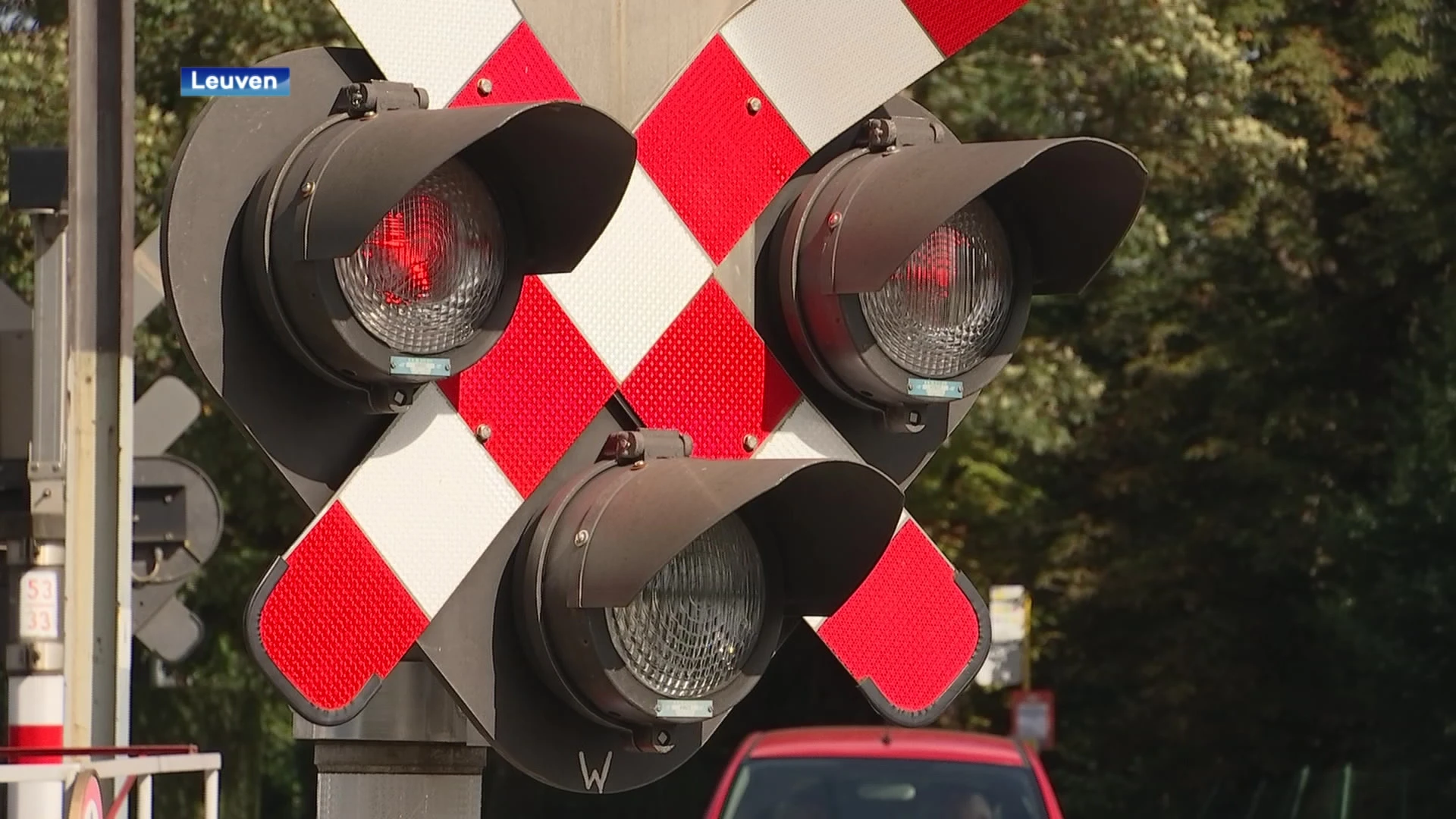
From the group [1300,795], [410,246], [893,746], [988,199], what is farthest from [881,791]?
[1300,795]

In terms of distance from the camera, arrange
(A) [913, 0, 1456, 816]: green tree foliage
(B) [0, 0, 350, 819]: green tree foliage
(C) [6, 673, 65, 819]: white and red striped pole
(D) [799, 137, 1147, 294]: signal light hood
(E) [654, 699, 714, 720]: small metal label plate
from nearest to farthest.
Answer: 1. (E) [654, 699, 714, 720]: small metal label plate
2. (D) [799, 137, 1147, 294]: signal light hood
3. (C) [6, 673, 65, 819]: white and red striped pole
4. (B) [0, 0, 350, 819]: green tree foliage
5. (A) [913, 0, 1456, 816]: green tree foliage

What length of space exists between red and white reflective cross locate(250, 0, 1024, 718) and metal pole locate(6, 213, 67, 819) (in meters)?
4.06

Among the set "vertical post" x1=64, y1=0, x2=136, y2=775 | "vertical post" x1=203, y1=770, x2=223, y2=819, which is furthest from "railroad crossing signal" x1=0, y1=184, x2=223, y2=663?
"vertical post" x1=64, y1=0, x2=136, y2=775

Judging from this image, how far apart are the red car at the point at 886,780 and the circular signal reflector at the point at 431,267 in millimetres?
8106

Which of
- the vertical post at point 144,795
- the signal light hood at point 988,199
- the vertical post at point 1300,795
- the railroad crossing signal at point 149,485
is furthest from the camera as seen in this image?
the vertical post at point 1300,795

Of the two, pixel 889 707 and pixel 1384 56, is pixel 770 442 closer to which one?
pixel 889 707

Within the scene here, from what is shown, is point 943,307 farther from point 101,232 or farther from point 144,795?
point 144,795

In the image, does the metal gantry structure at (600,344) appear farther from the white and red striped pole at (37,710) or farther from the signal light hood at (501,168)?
the white and red striped pole at (37,710)

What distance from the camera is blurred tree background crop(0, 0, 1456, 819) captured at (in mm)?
19422

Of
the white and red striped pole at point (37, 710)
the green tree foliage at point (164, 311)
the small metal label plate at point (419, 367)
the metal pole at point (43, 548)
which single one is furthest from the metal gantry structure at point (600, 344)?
the green tree foliage at point (164, 311)

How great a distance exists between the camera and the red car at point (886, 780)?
10039mm

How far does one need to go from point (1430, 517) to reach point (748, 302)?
20266 mm

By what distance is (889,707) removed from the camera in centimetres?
229

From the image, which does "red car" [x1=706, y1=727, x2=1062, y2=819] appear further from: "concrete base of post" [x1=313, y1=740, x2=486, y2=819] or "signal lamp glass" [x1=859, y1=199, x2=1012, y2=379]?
"concrete base of post" [x1=313, y1=740, x2=486, y2=819]
